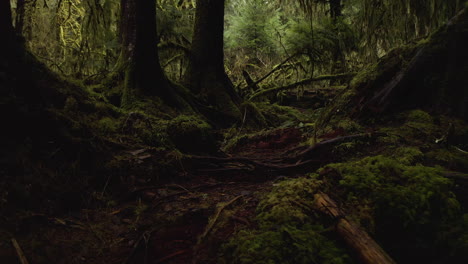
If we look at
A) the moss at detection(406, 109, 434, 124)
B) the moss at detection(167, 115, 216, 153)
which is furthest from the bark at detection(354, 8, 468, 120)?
the moss at detection(167, 115, 216, 153)

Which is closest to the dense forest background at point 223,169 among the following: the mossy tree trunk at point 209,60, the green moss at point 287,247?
the green moss at point 287,247

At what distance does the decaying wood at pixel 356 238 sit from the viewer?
4.61 ft

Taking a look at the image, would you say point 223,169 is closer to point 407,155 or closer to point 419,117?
point 407,155

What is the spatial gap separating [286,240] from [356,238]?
0.39m

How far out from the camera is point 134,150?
329cm

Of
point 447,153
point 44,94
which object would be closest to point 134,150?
point 44,94

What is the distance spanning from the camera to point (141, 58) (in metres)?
5.14

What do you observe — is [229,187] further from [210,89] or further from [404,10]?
[404,10]

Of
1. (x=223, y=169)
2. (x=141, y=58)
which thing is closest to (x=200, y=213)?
(x=223, y=169)

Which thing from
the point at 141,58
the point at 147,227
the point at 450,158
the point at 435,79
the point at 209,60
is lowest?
the point at 147,227

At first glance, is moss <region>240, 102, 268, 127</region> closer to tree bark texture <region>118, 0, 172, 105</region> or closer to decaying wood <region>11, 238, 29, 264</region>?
tree bark texture <region>118, 0, 172, 105</region>

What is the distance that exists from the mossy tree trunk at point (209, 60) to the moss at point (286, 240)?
195 inches

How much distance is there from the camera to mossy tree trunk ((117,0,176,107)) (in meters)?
5.12

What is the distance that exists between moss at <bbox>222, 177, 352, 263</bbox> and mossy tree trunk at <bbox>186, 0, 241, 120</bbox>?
495cm
